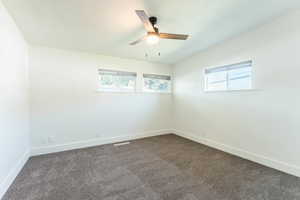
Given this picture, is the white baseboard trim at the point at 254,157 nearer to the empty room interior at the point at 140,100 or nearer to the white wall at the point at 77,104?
the empty room interior at the point at 140,100

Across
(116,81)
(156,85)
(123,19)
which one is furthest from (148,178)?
(156,85)

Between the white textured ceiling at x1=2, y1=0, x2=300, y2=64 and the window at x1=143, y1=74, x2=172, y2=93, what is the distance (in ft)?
4.62

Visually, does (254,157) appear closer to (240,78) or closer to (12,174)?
(240,78)

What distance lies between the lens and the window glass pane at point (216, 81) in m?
3.39

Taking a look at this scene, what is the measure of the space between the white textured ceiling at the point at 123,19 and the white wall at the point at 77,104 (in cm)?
44

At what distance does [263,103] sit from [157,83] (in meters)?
2.86

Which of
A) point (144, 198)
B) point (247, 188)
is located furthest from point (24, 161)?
point (247, 188)

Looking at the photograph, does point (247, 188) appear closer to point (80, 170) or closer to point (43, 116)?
point (80, 170)

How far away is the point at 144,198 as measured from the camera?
175cm

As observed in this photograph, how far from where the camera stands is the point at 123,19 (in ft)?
7.50

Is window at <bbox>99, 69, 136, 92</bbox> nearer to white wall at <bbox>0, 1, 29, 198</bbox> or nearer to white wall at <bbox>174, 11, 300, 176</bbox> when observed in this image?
white wall at <bbox>0, 1, 29, 198</bbox>

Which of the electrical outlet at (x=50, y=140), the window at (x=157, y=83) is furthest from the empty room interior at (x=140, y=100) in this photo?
the window at (x=157, y=83)

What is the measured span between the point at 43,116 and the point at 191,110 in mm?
3746

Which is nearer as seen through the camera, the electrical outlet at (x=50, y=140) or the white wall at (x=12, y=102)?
the white wall at (x=12, y=102)
